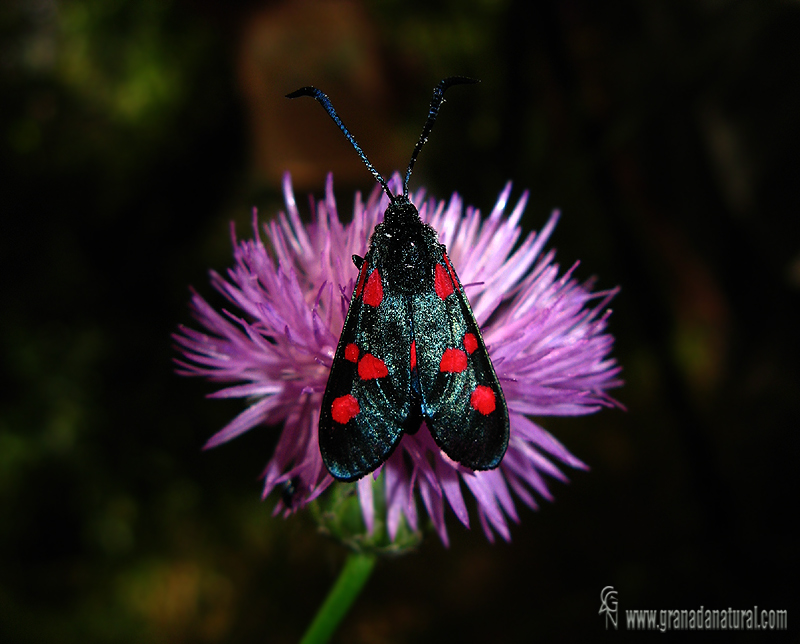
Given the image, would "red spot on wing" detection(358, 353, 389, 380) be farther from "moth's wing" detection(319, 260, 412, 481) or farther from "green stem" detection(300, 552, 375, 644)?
"green stem" detection(300, 552, 375, 644)

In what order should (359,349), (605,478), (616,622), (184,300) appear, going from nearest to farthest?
(359,349)
(616,622)
(605,478)
(184,300)

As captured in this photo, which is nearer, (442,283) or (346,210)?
(442,283)

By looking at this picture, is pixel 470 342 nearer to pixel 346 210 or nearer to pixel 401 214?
pixel 401 214

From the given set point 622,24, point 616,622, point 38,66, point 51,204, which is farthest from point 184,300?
point 622,24

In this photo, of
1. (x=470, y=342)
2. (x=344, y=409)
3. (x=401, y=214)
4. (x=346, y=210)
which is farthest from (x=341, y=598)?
(x=346, y=210)

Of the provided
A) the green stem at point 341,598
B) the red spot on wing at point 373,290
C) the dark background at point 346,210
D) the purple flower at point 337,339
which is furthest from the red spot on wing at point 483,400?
the dark background at point 346,210

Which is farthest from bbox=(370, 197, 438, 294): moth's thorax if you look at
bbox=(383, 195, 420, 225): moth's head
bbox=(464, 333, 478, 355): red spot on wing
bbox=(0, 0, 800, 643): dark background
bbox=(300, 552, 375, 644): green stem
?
bbox=(0, 0, 800, 643): dark background

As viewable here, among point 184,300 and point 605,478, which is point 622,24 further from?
point 184,300
